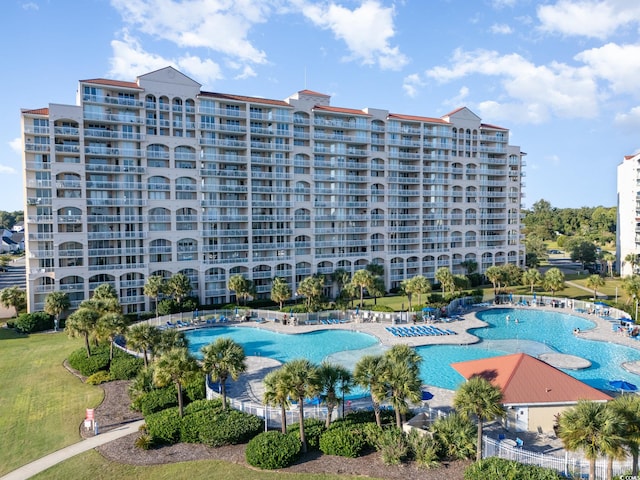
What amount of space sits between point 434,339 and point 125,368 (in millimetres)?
27283

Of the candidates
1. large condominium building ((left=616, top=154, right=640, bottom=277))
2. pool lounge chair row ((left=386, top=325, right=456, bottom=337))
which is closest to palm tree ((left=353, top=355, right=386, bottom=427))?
pool lounge chair row ((left=386, top=325, right=456, bottom=337))

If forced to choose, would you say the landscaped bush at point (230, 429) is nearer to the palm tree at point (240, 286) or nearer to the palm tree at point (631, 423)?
the palm tree at point (631, 423)

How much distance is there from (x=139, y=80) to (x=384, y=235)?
41.5 m

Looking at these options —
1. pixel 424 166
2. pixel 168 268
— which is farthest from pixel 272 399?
pixel 424 166

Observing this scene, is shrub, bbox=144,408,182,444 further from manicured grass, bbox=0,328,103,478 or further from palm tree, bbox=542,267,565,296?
palm tree, bbox=542,267,565,296

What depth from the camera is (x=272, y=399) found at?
72.9 feet

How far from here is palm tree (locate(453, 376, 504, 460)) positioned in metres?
20.1

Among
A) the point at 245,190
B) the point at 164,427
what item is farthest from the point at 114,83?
the point at 164,427

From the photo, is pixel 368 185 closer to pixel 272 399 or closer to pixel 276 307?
pixel 276 307

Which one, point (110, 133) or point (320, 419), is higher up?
point (110, 133)

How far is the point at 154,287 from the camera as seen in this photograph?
52.7 metres

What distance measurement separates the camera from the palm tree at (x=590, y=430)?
673 inches

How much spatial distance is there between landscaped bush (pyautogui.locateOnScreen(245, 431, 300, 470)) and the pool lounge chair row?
24.5m

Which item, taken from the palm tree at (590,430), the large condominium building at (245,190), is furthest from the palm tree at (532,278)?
the palm tree at (590,430)
